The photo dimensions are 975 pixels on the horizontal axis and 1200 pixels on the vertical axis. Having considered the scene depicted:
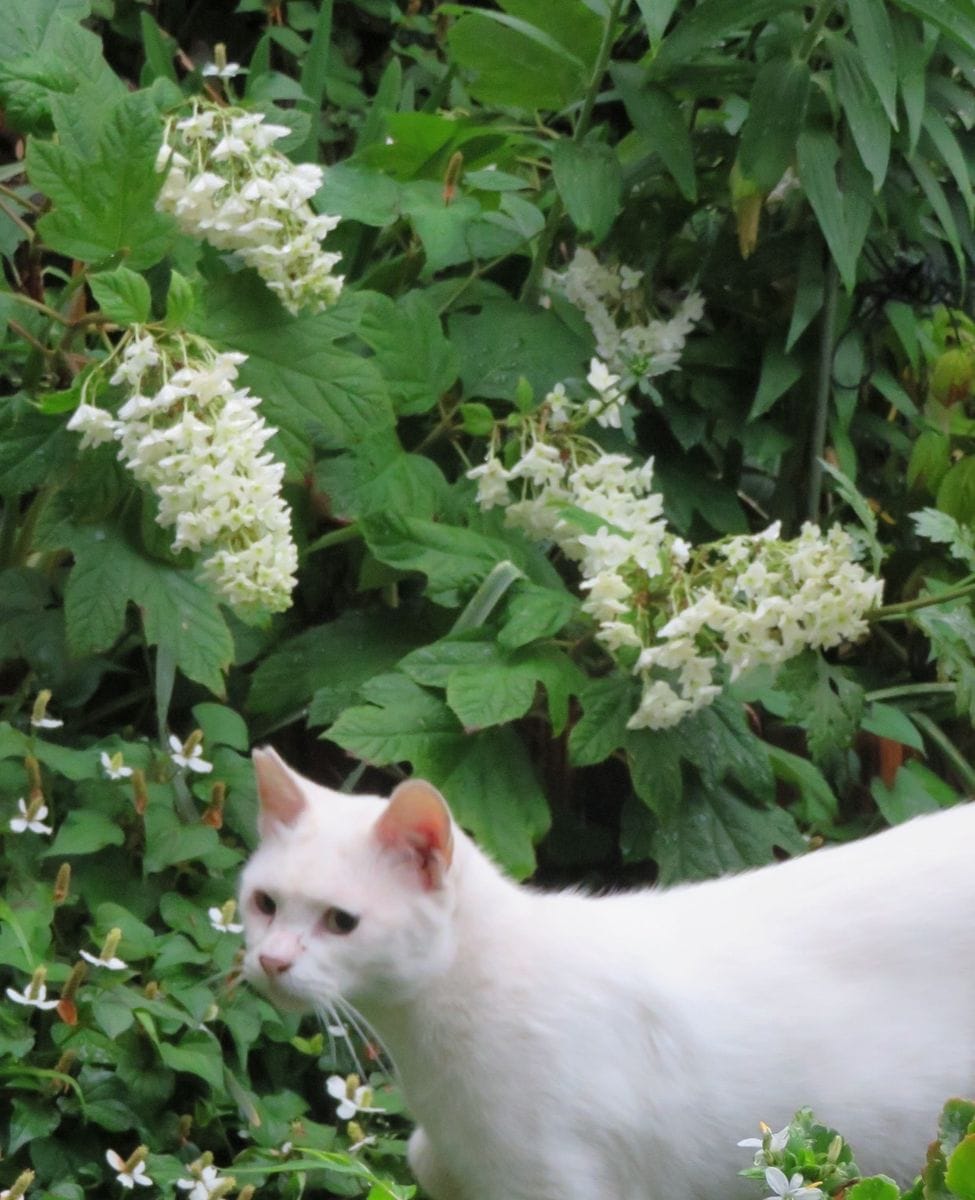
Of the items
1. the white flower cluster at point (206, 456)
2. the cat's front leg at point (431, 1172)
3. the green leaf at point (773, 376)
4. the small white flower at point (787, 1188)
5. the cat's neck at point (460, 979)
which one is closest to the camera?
the small white flower at point (787, 1188)

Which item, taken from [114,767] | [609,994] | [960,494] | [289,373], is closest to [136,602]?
[114,767]

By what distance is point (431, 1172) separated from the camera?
2.00 meters

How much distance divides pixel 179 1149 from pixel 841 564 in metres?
1.13

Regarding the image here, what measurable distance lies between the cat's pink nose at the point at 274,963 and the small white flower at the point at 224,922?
0.54m

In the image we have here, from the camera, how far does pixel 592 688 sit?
2.44 metres

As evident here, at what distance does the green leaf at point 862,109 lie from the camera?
2.61 m

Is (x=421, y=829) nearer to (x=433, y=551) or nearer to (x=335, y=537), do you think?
(x=433, y=551)

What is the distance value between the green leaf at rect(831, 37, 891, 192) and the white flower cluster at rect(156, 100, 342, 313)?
0.83 m

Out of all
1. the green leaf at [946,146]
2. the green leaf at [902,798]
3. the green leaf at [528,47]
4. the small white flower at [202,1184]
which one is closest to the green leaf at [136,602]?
the small white flower at [202,1184]

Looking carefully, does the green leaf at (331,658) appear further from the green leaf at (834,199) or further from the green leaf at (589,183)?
the green leaf at (834,199)

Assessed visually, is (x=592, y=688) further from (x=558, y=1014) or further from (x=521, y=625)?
(x=558, y=1014)

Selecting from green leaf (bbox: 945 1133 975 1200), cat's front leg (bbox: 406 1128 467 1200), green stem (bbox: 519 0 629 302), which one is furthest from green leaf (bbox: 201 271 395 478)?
green leaf (bbox: 945 1133 975 1200)

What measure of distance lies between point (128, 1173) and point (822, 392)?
1714mm

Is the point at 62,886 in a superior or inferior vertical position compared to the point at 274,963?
inferior
